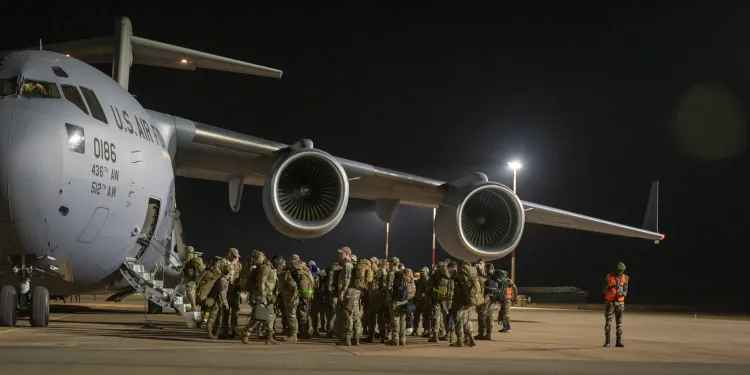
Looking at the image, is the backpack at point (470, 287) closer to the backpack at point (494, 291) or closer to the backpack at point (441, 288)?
the backpack at point (441, 288)

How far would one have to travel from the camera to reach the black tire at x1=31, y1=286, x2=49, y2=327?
12391 millimetres

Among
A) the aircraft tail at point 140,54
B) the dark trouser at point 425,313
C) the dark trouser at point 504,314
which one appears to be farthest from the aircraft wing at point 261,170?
the dark trouser at point 425,313

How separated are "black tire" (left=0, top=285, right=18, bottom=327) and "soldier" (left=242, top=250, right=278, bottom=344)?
3.23m

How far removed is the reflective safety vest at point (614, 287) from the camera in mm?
14172

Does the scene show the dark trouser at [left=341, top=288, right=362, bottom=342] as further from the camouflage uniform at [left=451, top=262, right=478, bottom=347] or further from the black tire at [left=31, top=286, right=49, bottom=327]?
the black tire at [left=31, top=286, right=49, bottom=327]

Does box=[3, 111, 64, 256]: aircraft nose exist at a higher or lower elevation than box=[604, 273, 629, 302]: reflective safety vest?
higher

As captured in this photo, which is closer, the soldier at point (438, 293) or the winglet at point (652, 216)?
the soldier at point (438, 293)

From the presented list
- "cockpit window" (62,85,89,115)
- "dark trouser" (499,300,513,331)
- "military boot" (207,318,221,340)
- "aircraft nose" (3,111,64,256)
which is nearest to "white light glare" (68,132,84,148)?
"aircraft nose" (3,111,64,256)

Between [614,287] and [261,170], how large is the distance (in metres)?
7.76

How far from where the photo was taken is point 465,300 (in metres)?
13.3

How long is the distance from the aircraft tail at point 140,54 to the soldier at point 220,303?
525 cm

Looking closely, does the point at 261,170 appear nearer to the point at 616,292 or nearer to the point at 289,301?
the point at 289,301

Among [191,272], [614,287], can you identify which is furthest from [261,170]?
[614,287]

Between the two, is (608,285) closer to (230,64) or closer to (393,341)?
(393,341)
